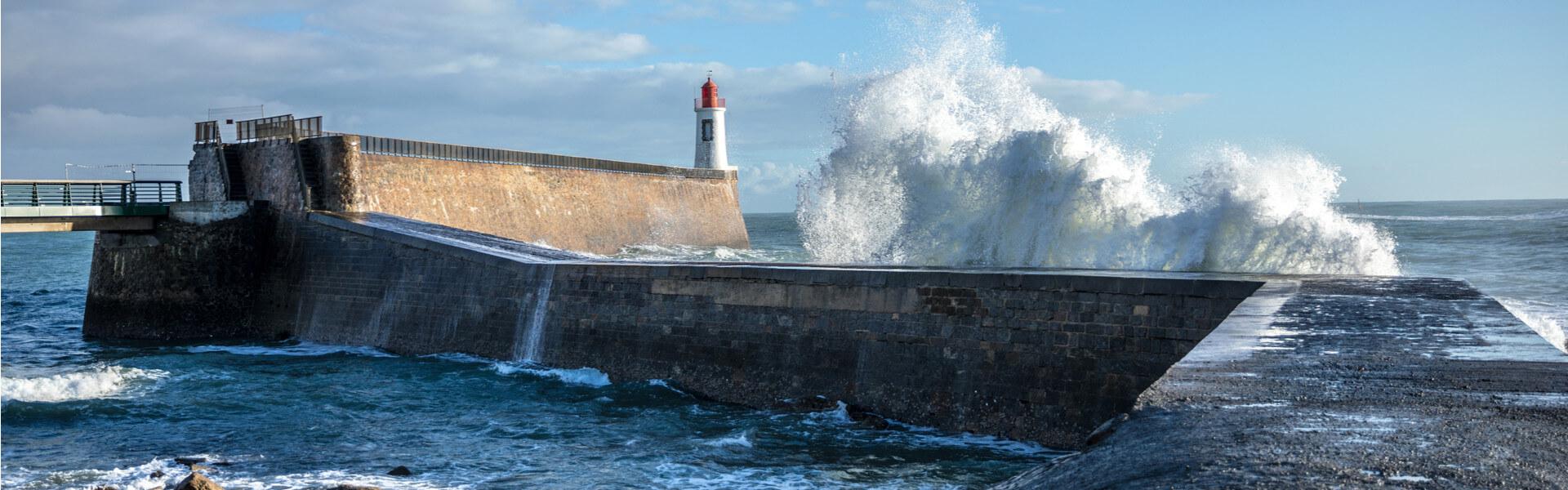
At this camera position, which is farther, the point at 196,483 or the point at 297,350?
the point at 297,350

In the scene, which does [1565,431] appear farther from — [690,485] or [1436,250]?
[1436,250]

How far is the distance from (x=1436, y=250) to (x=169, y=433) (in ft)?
99.7

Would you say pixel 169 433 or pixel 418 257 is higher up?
pixel 418 257

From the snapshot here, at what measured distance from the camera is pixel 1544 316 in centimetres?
1422

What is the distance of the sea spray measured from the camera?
13.2m

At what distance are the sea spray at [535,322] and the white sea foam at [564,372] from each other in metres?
0.14

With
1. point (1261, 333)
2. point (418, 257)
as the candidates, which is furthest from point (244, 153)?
point (1261, 333)

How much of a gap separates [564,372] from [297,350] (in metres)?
5.22

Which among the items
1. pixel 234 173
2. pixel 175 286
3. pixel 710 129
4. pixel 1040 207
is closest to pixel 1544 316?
pixel 1040 207

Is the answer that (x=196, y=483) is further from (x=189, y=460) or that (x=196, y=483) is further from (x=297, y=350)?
(x=297, y=350)

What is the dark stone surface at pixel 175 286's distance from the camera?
17.4 metres

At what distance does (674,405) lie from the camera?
10992mm

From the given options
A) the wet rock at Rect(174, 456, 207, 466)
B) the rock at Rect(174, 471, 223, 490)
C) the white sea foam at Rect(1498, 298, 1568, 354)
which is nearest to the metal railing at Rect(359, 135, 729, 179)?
the wet rock at Rect(174, 456, 207, 466)

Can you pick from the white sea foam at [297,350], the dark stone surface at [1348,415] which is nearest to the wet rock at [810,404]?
the dark stone surface at [1348,415]
